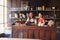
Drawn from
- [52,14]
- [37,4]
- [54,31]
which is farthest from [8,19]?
[54,31]

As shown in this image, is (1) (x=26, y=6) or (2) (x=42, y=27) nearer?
(2) (x=42, y=27)

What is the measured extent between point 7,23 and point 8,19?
0.75 ft

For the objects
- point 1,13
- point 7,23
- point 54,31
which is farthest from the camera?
point 7,23

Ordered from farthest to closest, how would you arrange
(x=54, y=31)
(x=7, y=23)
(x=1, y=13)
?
(x=7, y=23) → (x=1, y=13) → (x=54, y=31)

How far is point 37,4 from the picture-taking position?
7.81m

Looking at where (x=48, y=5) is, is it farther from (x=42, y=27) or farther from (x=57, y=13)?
(x=42, y=27)

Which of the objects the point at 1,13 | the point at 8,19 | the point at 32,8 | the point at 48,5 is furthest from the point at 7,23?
the point at 48,5

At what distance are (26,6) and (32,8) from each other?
0.28m

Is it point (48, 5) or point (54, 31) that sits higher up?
point (48, 5)

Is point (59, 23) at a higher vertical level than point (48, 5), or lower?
lower

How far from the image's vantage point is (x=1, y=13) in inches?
275

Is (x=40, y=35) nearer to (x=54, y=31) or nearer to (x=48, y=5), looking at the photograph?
(x=54, y=31)

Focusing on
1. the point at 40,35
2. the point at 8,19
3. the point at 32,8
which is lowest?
the point at 40,35

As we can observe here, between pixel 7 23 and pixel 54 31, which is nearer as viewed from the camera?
pixel 54 31
